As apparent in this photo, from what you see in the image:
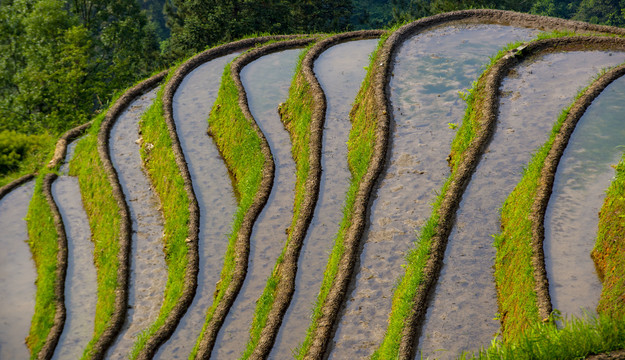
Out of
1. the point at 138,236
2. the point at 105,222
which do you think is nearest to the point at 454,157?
the point at 138,236

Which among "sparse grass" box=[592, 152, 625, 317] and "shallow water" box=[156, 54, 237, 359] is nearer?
"sparse grass" box=[592, 152, 625, 317]

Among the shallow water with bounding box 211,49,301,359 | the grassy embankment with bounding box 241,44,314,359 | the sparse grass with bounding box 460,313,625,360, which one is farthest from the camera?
the shallow water with bounding box 211,49,301,359

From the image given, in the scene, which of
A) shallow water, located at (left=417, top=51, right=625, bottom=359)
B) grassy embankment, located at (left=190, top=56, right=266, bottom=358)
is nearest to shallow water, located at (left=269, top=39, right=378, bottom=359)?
grassy embankment, located at (left=190, top=56, right=266, bottom=358)

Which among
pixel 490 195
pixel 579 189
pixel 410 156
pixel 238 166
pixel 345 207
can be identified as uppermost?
pixel 238 166

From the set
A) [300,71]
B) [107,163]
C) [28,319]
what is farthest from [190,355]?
[300,71]

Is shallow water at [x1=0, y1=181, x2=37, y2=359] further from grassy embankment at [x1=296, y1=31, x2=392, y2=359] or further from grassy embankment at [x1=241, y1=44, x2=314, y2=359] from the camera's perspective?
grassy embankment at [x1=296, y1=31, x2=392, y2=359]

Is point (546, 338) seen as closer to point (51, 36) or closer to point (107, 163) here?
point (107, 163)

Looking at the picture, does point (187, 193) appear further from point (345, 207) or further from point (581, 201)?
point (581, 201)
